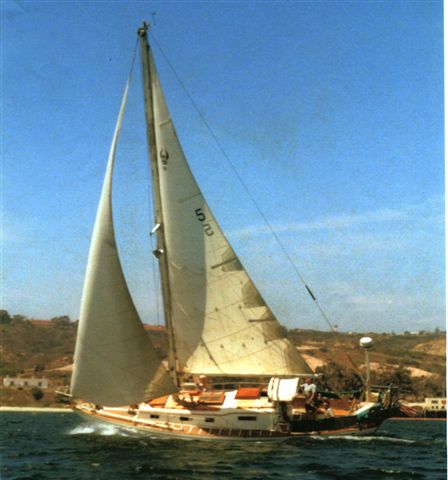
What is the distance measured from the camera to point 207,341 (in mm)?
30688

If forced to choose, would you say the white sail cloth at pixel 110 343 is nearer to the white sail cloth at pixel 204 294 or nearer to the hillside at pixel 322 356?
the white sail cloth at pixel 204 294

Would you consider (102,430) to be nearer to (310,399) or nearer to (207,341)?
(207,341)

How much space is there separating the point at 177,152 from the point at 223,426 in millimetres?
12390

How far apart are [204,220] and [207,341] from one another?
5.52 m

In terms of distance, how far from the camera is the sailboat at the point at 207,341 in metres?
29.1

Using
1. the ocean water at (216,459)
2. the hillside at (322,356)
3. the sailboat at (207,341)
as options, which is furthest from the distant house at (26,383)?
the ocean water at (216,459)

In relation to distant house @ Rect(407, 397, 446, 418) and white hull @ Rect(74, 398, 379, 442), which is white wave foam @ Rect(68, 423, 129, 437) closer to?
white hull @ Rect(74, 398, 379, 442)

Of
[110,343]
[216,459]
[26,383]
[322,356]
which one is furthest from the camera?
[322,356]

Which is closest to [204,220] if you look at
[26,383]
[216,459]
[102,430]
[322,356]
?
[102,430]

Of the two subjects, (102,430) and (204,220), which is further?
(102,430)

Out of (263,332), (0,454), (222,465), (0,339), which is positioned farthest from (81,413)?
(0,339)

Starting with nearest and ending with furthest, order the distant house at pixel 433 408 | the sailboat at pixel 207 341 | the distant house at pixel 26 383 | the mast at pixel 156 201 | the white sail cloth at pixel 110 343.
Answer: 1. the white sail cloth at pixel 110 343
2. the sailboat at pixel 207 341
3. the mast at pixel 156 201
4. the distant house at pixel 433 408
5. the distant house at pixel 26 383

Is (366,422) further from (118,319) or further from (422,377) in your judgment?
(422,377)

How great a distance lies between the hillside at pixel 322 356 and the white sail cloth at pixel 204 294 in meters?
68.0
